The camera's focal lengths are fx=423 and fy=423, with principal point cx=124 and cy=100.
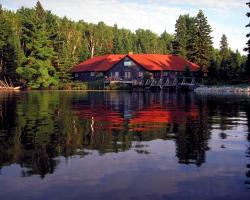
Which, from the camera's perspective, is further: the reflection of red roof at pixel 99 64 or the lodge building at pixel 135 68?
the reflection of red roof at pixel 99 64

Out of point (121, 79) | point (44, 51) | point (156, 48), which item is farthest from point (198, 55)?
point (156, 48)

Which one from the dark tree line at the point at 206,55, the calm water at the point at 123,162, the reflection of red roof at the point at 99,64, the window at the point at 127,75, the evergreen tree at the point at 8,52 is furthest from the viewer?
the reflection of red roof at the point at 99,64

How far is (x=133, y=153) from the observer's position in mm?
13383

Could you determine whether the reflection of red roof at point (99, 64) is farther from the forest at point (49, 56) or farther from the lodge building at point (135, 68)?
the forest at point (49, 56)

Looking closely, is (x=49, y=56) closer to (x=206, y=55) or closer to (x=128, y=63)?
(x=128, y=63)

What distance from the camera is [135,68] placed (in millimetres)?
93438

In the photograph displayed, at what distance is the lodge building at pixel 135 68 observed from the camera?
301 feet

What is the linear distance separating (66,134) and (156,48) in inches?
6069

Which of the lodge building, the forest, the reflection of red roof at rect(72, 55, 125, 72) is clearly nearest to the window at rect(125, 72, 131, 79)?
the lodge building

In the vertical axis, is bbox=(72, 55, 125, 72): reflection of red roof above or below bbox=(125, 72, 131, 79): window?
above

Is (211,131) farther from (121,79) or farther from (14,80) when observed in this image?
(14,80)

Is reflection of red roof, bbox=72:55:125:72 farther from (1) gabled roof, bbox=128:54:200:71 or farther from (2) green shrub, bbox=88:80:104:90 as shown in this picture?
(1) gabled roof, bbox=128:54:200:71

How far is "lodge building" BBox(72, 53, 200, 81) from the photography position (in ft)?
301

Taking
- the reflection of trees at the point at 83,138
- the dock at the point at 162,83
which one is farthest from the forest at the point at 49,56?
the reflection of trees at the point at 83,138
